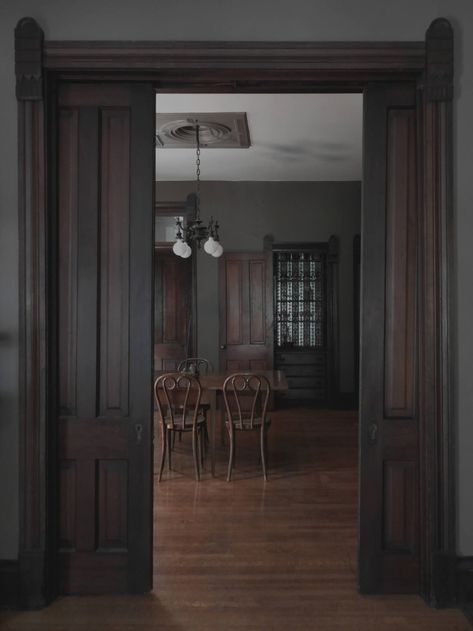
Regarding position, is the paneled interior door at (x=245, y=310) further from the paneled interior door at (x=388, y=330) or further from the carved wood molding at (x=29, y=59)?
the carved wood molding at (x=29, y=59)

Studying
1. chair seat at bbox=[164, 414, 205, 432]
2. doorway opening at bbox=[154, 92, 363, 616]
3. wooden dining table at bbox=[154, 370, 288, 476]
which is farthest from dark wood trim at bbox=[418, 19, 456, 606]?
chair seat at bbox=[164, 414, 205, 432]

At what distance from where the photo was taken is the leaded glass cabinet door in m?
8.98

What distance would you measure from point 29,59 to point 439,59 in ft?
6.48

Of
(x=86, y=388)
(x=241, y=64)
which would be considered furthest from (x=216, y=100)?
(x=86, y=388)

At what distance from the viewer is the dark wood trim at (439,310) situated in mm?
2799

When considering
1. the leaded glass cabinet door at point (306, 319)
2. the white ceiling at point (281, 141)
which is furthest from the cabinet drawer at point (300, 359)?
the white ceiling at point (281, 141)

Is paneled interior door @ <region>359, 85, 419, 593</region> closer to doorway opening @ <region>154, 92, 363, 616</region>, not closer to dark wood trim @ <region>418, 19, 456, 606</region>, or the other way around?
dark wood trim @ <region>418, 19, 456, 606</region>

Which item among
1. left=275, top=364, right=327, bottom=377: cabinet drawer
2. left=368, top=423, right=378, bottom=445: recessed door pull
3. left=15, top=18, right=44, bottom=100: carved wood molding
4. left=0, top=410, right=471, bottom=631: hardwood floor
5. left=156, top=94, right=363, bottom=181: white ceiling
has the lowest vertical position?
left=0, top=410, right=471, bottom=631: hardwood floor

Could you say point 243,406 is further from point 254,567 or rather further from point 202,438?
point 254,567

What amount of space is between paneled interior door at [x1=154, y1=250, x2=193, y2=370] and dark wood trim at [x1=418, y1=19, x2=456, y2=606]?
6.49 m

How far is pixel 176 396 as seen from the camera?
520 cm

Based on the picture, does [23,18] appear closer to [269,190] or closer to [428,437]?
[428,437]

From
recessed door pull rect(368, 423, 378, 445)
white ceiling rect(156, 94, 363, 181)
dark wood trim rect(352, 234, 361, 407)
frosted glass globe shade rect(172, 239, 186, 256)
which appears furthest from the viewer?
dark wood trim rect(352, 234, 361, 407)

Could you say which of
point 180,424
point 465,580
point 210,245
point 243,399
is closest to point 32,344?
point 465,580
